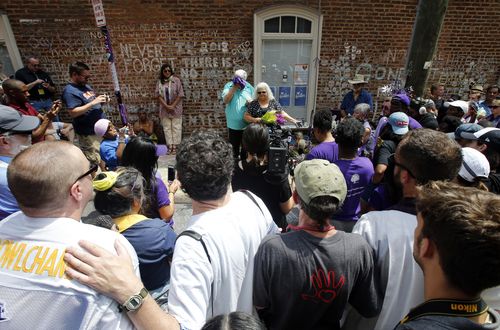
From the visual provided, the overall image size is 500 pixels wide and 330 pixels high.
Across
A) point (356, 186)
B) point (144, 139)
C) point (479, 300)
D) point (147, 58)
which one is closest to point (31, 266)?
point (479, 300)

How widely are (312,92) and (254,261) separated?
599 centimetres

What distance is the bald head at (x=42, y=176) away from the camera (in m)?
1.23

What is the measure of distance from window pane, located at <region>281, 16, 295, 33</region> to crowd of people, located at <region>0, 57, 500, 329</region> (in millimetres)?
4591

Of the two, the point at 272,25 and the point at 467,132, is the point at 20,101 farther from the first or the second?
the point at 467,132

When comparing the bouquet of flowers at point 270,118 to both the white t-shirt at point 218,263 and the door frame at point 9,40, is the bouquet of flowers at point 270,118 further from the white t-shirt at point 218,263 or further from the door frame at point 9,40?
the door frame at point 9,40

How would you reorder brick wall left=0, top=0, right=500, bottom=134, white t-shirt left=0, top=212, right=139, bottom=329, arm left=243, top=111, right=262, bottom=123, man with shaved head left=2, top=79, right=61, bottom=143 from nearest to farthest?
white t-shirt left=0, top=212, right=139, bottom=329 → man with shaved head left=2, top=79, right=61, bottom=143 → arm left=243, top=111, right=262, bottom=123 → brick wall left=0, top=0, right=500, bottom=134

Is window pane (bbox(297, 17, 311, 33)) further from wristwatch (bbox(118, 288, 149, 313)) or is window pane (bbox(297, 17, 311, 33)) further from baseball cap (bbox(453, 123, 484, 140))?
wristwatch (bbox(118, 288, 149, 313))

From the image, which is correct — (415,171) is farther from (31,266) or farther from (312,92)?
(312,92)

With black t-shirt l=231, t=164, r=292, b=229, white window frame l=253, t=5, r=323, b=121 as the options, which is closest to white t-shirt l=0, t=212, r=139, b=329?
black t-shirt l=231, t=164, r=292, b=229

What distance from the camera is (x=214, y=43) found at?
6.34m

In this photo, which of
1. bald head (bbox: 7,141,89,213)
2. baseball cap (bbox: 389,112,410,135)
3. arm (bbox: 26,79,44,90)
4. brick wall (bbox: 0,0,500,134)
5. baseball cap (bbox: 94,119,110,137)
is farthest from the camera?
brick wall (bbox: 0,0,500,134)

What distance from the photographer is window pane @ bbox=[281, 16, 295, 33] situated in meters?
6.40

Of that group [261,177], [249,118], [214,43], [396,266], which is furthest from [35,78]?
[396,266]

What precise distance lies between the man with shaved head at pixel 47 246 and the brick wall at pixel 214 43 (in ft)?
18.2
